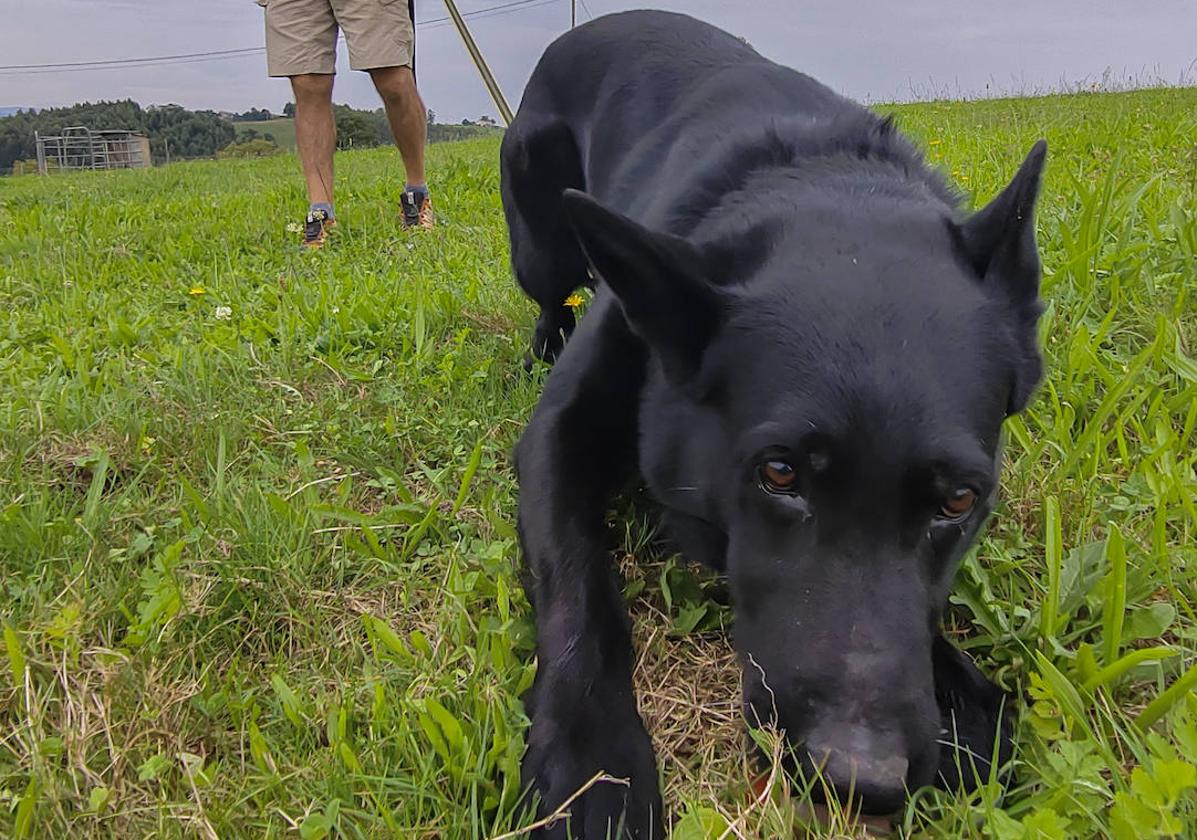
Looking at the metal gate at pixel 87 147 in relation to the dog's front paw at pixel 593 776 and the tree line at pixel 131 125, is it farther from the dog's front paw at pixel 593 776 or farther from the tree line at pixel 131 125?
the dog's front paw at pixel 593 776

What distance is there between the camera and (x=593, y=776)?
1.36 m

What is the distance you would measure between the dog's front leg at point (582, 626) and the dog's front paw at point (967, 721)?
46 centimetres

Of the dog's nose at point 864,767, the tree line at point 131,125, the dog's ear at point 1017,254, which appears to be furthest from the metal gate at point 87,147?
the dog's nose at point 864,767

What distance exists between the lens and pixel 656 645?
1777 mm

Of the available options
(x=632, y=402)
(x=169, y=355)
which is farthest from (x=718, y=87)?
(x=169, y=355)

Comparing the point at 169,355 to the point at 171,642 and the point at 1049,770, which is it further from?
the point at 1049,770

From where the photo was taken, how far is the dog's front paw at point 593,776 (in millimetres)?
1301

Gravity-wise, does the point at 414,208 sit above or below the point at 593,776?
above

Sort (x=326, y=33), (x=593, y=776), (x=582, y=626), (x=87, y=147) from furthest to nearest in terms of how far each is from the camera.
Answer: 1. (x=87, y=147)
2. (x=326, y=33)
3. (x=582, y=626)
4. (x=593, y=776)

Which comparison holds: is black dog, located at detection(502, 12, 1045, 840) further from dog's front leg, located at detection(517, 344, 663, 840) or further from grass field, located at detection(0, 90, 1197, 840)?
grass field, located at detection(0, 90, 1197, 840)

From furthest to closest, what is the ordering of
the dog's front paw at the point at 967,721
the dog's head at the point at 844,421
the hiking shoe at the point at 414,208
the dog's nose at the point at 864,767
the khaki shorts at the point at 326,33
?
the hiking shoe at the point at 414,208 → the khaki shorts at the point at 326,33 → the dog's front paw at the point at 967,721 → the dog's head at the point at 844,421 → the dog's nose at the point at 864,767

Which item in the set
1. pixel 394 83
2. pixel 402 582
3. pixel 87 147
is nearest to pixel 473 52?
pixel 394 83

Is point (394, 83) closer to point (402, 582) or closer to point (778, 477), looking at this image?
point (402, 582)

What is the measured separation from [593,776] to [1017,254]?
120cm
